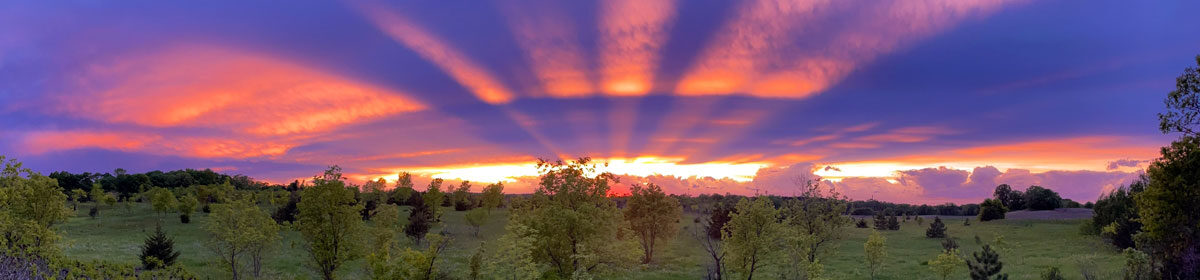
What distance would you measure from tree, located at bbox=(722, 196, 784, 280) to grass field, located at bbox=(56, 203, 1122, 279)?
790 centimetres

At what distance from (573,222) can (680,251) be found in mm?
26281

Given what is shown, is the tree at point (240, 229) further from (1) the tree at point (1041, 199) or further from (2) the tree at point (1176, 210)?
(1) the tree at point (1041, 199)

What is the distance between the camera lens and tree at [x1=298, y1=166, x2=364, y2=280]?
24.7 metres

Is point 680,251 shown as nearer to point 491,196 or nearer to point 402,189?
point 491,196

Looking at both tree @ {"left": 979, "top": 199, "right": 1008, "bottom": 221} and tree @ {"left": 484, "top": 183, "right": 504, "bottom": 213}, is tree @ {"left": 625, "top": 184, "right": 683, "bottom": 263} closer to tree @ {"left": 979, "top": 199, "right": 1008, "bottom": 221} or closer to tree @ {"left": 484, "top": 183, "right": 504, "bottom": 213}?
tree @ {"left": 484, "top": 183, "right": 504, "bottom": 213}

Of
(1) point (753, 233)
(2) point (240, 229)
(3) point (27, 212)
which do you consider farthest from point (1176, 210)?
(3) point (27, 212)

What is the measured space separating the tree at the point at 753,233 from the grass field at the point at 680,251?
311 inches

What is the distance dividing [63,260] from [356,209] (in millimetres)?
16544

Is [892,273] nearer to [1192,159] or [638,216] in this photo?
[1192,159]

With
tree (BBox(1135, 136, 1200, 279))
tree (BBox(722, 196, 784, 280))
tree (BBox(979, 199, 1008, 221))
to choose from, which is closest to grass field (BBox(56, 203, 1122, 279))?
tree (BBox(1135, 136, 1200, 279))

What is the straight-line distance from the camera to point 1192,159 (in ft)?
78.2

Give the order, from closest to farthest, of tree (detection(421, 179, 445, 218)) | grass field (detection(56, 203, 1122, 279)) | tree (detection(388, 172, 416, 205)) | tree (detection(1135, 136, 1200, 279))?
tree (detection(1135, 136, 1200, 279)) → grass field (detection(56, 203, 1122, 279)) → tree (detection(421, 179, 445, 218)) → tree (detection(388, 172, 416, 205))

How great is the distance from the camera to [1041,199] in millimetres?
112812

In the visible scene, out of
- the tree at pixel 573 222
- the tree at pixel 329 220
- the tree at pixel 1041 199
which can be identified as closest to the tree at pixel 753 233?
the tree at pixel 573 222
